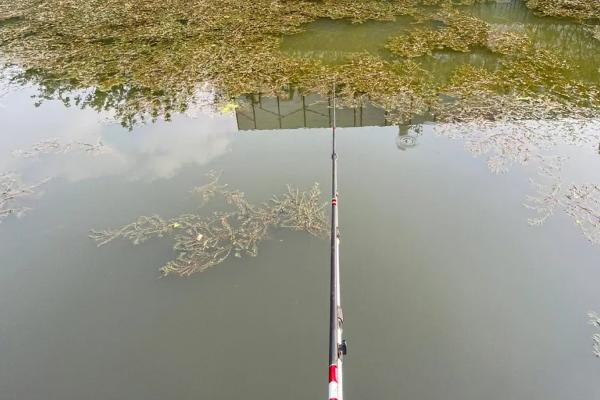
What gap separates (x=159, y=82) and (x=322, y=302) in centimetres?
418

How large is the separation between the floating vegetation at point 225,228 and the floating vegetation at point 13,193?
0.89 m

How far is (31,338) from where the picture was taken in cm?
276

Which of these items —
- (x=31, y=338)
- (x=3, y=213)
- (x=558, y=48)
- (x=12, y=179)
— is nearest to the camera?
(x=31, y=338)

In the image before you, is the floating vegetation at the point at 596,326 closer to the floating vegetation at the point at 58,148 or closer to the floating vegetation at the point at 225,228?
the floating vegetation at the point at 225,228

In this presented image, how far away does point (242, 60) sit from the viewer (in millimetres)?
6172

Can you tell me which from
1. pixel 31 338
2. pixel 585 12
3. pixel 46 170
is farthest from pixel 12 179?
pixel 585 12

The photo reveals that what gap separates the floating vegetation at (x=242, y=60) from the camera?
5.14 m

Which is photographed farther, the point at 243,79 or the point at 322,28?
the point at 322,28

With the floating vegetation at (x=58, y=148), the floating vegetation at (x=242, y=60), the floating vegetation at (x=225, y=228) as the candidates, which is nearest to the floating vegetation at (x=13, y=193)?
the floating vegetation at (x=58, y=148)

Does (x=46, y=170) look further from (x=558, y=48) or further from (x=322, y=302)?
(x=558, y=48)

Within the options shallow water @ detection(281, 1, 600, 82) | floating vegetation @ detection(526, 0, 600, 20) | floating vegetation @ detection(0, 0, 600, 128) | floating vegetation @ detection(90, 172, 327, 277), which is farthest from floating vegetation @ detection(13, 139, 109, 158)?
floating vegetation @ detection(526, 0, 600, 20)

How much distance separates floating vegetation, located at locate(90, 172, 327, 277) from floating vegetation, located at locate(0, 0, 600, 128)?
1925mm

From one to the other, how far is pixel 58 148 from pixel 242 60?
2.86m

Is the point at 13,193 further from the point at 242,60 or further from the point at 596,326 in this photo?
the point at 596,326
